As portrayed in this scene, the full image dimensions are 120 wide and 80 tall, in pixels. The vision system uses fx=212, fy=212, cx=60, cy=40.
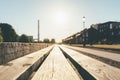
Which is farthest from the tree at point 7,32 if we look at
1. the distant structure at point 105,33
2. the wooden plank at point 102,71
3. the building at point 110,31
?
the wooden plank at point 102,71

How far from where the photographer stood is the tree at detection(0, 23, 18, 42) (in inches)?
3654

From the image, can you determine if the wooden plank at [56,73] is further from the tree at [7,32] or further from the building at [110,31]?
the tree at [7,32]

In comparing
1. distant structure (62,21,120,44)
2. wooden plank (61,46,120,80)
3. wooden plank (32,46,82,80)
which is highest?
distant structure (62,21,120,44)

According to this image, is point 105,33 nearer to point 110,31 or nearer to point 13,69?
point 110,31

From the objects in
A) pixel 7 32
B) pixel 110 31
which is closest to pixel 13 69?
pixel 110 31

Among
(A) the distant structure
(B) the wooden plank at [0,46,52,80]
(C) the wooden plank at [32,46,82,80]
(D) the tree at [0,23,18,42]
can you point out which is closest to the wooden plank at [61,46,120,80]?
(C) the wooden plank at [32,46,82,80]

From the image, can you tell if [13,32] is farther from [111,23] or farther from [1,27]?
[111,23]

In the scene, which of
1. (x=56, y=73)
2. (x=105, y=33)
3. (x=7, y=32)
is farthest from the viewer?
(x=7, y=32)

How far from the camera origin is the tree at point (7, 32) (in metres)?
92.8

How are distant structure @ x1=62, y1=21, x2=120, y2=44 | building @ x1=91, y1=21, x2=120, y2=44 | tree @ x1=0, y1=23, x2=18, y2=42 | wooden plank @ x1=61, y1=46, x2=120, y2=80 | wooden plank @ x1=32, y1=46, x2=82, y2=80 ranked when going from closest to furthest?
1. wooden plank @ x1=61, y1=46, x2=120, y2=80
2. wooden plank @ x1=32, y1=46, x2=82, y2=80
3. building @ x1=91, y1=21, x2=120, y2=44
4. distant structure @ x1=62, y1=21, x2=120, y2=44
5. tree @ x1=0, y1=23, x2=18, y2=42

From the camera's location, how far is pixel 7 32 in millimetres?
93125

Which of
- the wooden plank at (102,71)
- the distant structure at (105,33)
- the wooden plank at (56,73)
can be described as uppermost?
the distant structure at (105,33)

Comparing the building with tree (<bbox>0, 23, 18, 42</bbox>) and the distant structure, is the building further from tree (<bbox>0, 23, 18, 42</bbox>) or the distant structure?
tree (<bbox>0, 23, 18, 42</bbox>)

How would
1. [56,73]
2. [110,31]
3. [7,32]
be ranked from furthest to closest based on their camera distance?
1. [7,32]
2. [110,31]
3. [56,73]
